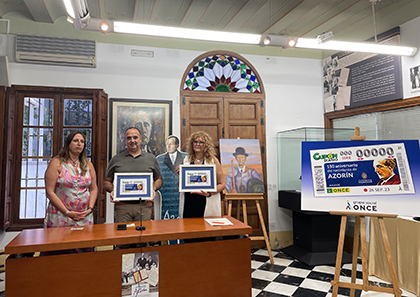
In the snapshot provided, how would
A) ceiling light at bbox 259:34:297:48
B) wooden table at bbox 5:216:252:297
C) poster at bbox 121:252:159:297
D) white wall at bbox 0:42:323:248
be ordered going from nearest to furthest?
wooden table at bbox 5:216:252:297, poster at bbox 121:252:159:297, ceiling light at bbox 259:34:297:48, white wall at bbox 0:42:323:248

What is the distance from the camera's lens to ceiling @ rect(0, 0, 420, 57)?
156 inches

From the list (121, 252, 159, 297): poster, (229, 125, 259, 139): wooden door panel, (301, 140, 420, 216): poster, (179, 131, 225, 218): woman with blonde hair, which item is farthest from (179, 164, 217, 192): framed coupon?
(229, 125, 259, 139): wooden door panel

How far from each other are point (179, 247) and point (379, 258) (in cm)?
282

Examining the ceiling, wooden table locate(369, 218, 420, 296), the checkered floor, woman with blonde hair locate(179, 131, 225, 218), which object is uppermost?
the ceiling

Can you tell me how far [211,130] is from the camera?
16.8 ft

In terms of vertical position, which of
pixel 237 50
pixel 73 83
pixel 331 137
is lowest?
pixel 331 137

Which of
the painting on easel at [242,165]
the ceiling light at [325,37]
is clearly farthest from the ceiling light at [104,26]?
the painting on easel at [242,165]

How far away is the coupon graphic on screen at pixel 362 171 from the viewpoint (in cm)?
256

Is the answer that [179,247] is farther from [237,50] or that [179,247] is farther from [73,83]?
[237,50]

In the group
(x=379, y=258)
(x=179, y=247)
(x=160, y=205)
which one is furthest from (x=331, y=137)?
(x=179, y=247)

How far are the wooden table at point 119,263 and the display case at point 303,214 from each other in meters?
2.11

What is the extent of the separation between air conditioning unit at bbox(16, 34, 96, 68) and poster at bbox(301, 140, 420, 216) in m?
3.72

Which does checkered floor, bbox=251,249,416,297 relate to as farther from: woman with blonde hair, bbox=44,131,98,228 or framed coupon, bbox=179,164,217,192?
woman with blonde hair, bbox=44,131,98,228

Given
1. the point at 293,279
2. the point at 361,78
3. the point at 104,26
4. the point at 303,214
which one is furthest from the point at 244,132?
the point at 104,26
